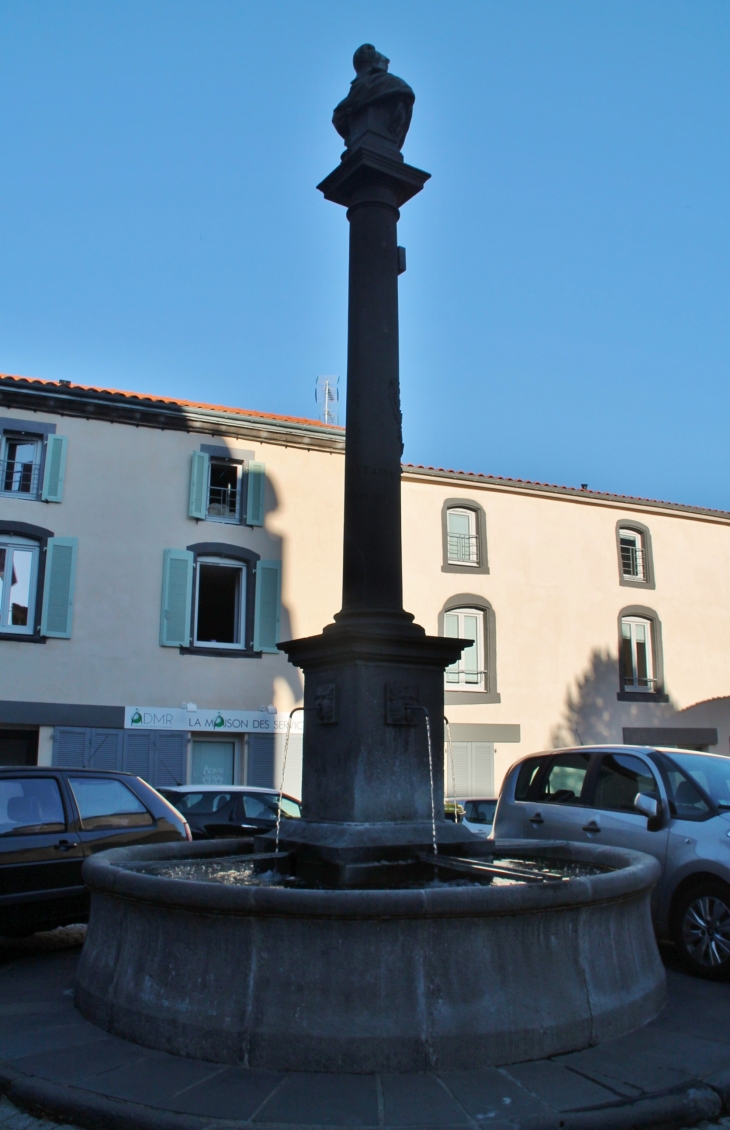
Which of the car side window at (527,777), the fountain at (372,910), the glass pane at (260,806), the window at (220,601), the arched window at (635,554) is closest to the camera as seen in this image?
the fountain at (372,910)

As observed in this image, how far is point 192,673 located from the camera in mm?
20141

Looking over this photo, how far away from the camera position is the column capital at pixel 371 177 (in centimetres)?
750

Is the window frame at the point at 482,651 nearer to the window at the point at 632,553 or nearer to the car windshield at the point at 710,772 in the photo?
the window at the point at 632,553

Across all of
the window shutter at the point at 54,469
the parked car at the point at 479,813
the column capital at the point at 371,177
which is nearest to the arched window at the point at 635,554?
the parked car at the point at 479,813

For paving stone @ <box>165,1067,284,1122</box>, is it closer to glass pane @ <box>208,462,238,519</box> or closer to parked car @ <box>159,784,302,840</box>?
parked car @ <box>159,784,302,840</box>

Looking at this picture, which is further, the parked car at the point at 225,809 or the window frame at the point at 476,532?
the window frame at the point at 476,532

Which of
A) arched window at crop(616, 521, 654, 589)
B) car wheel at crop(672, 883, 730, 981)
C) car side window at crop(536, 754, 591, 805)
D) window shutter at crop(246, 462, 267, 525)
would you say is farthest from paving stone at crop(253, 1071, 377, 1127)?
arched window at crop(616, 521, 654, 589)

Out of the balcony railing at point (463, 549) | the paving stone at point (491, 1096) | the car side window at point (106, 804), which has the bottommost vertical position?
the paving stone at point (491, 1096)

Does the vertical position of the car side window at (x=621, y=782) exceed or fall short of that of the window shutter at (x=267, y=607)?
it falls short

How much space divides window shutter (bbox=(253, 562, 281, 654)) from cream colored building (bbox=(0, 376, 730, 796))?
5 cm

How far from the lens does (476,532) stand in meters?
24.2

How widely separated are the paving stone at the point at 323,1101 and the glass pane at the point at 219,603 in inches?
669

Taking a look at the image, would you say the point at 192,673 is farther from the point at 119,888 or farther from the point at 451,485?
the point at 119,888

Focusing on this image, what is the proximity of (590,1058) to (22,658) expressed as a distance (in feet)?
53.7
